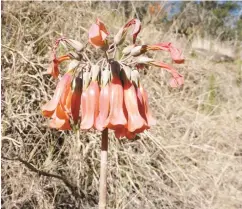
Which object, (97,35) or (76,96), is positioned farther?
(76,96)

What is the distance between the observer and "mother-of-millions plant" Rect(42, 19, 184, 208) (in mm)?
1079

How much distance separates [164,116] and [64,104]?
1808 mm

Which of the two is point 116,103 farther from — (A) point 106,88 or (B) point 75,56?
(B) point 75,56

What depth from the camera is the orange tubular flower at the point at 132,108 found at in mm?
1086

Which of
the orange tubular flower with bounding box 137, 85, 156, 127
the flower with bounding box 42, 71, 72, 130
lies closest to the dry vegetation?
the flower with bounding box 42, 71, 72, 130

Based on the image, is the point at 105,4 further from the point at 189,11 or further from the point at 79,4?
the point at 189,11

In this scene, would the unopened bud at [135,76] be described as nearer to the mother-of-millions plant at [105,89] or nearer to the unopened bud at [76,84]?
the mother-of-millions plant at [105,89]

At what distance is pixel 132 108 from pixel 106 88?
0.09 meters

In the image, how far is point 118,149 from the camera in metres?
2.44

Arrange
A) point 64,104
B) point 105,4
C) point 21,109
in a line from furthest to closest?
point 105,4 → point 21,109 → point 64,104

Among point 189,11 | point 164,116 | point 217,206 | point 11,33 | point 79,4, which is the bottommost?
point 217,206

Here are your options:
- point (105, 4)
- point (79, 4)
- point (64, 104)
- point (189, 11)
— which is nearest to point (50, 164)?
point (64, 104)

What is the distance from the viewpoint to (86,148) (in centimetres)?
227

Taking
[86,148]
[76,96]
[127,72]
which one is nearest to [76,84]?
[76,96]
